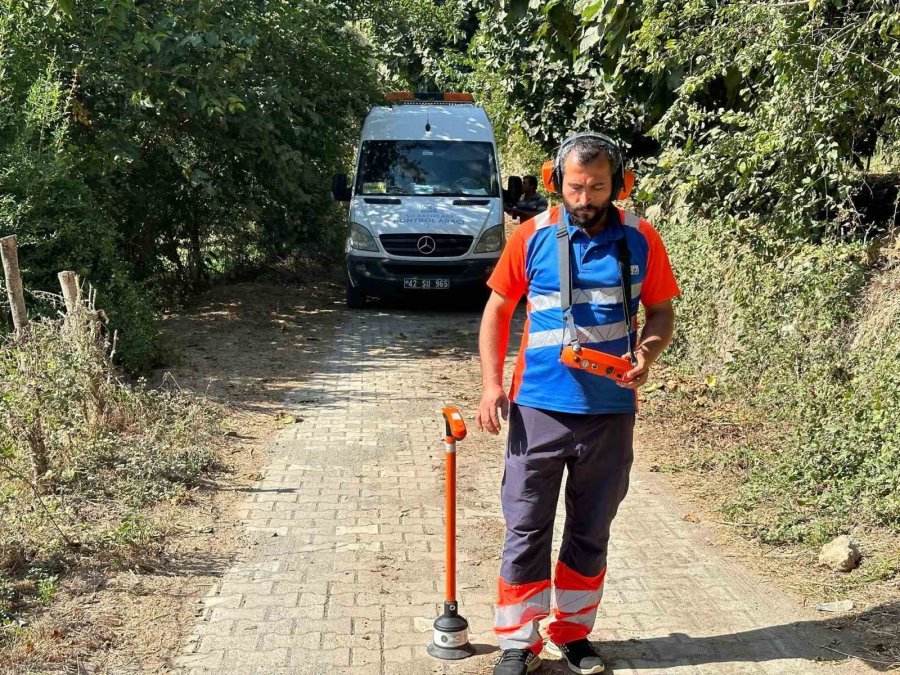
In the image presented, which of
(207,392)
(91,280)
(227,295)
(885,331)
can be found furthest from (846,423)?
(227,295)

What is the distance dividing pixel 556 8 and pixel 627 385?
Result: 5.87 meters

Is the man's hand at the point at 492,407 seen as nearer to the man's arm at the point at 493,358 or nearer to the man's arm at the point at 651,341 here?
the man's arm at the point at 493,358

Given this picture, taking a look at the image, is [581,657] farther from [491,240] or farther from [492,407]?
[491,240]

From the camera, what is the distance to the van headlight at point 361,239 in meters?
13.6

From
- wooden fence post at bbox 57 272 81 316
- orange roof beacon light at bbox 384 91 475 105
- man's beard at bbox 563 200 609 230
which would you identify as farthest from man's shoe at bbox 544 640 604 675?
orange roof beacon light at bbox 384 91 475 105

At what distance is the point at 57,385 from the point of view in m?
6.12

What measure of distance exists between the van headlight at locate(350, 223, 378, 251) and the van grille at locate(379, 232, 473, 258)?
14 centimetres

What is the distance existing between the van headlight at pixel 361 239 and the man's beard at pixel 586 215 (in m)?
9.76

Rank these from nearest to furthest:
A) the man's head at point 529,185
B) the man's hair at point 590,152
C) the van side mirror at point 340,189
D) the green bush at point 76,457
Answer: the man's hair at point 590,152 < the green bush at point 76,457 < the van side mirror at point 340,189 < the man's head at point 529,185

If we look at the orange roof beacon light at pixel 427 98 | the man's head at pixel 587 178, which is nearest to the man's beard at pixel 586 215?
the man's head at pixel 587 178

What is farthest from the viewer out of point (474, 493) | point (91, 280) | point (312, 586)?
point (91, 280)

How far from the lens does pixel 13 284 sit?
6.69m

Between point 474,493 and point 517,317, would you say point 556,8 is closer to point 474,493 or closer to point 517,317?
point 474,493

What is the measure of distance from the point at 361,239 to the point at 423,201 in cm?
100
